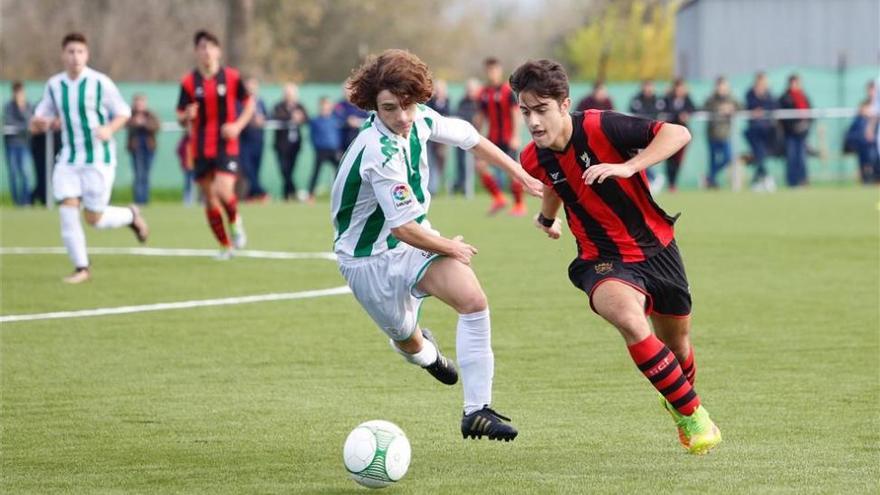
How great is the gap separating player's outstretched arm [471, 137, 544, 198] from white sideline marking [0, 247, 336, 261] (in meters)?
7.54

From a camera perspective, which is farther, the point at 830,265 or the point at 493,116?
the point at 493,116

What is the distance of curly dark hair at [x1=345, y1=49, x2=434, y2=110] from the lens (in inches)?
243

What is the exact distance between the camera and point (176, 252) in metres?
15.9

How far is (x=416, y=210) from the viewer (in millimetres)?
6242

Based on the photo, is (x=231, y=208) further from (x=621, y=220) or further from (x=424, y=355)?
(x=621, y=220)

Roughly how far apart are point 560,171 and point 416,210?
63 cm

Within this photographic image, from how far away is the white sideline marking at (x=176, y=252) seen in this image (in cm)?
1508

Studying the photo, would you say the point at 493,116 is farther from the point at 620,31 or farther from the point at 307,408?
the point at 620,31

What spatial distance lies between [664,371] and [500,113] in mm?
15231

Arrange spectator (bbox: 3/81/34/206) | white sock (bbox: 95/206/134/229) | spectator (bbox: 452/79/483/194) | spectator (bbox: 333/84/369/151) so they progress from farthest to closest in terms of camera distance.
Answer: spectator (bbox: 333/84/369/151) < spectator (bbox: 452/79/483/194) < spectator (bbox: 3/81/34/206) < white sock (bbox: 95/206/134/229)

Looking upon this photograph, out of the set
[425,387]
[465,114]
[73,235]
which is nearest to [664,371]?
[425,387]

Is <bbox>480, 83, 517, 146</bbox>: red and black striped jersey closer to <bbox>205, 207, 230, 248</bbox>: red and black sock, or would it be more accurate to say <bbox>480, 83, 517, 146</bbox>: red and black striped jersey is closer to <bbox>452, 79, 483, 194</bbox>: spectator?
<bbox>452, 79, 483, 194</bbox>: spectator

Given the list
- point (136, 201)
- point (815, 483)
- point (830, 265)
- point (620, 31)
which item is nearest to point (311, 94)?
point (136, 201)

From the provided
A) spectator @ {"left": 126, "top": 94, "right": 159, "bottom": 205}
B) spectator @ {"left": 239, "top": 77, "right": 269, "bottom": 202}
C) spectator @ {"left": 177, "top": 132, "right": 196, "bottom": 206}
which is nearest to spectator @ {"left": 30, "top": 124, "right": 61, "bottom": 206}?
spectator @ {"left": 126, "top": 94, "right": 159, "bottom": 205}
